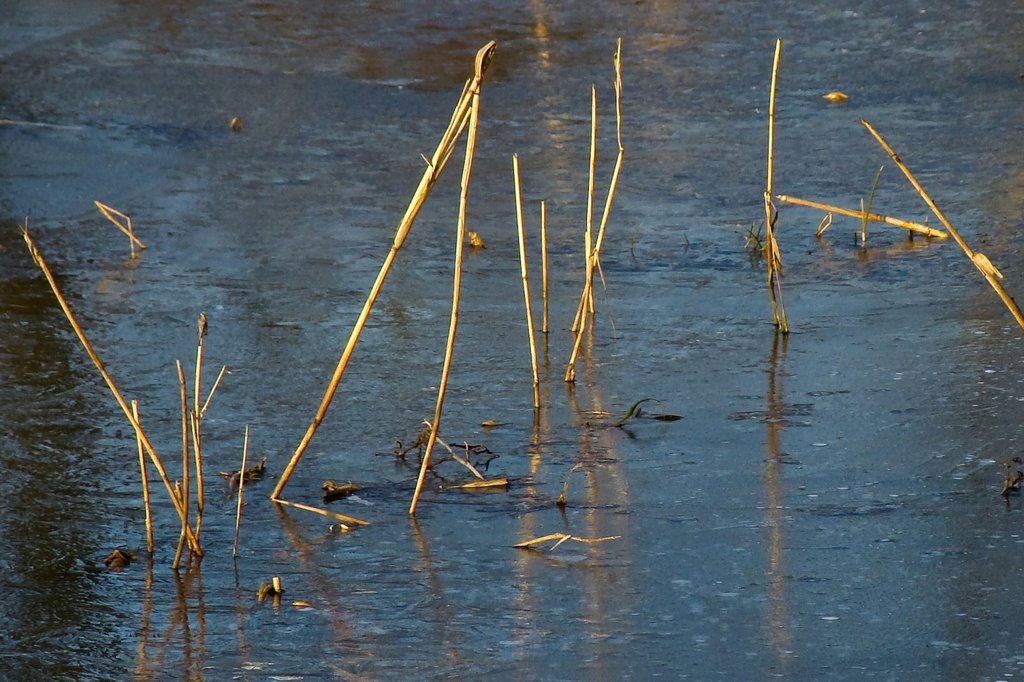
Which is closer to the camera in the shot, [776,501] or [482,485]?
[776,501]

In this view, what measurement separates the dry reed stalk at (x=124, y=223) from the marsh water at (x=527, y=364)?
7 centimetres

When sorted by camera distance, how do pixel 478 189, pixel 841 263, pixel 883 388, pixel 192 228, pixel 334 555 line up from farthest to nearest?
pixel 478 189 → pixel 192 228 → pixel 841 263 → pixel 883 388 → pixel 334 555

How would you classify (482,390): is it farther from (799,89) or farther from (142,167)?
(799,89)

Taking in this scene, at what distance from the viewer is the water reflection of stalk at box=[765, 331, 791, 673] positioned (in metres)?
3.29

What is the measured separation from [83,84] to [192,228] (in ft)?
9.03

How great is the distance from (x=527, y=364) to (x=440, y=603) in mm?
Answer: 1711

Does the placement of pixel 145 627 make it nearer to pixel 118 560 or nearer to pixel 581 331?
pixel 118 560

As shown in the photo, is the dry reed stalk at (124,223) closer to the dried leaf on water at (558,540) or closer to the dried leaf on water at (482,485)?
the dried leaf on water at (482,485)

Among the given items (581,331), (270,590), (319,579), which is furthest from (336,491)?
(581,331)

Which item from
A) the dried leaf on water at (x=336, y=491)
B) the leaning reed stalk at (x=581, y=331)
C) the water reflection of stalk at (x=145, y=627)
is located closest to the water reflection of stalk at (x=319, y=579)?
the dried leaf on water at (x=336, y=491)

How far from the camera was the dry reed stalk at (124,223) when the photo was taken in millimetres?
6422

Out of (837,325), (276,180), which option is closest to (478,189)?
(276,180)

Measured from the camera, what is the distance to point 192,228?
6.75m

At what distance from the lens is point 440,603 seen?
3.48 m
